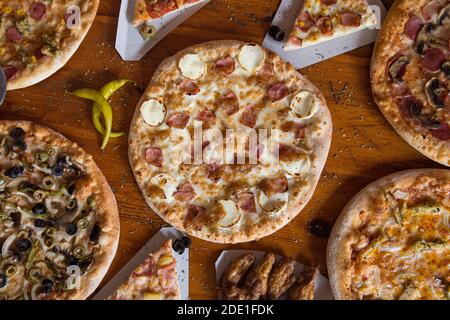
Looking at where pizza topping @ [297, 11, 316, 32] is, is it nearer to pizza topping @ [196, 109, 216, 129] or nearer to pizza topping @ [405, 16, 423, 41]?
pizza topping @ [405, 16, 423, 41]

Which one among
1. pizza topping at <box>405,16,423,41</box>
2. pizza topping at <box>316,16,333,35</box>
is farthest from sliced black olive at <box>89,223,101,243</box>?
pizza topping at <box>405,16,423,41</box>

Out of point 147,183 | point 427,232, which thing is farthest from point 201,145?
point 427,232

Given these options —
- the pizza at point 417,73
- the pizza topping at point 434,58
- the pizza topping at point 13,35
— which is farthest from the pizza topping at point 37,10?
the pizza topping at point 434,58

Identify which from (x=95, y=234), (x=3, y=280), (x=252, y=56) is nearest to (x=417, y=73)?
(x=252, y=56)

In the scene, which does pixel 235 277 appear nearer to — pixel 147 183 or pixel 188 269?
pixel 188 269

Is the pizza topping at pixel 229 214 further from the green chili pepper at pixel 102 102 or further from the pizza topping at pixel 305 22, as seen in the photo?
the pizza topping at pixel 305 22

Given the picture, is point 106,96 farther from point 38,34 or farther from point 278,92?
point 278,92
